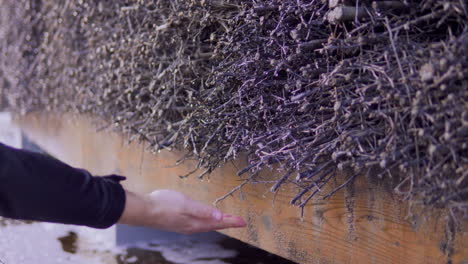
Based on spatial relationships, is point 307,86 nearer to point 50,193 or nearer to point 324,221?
point 324,221

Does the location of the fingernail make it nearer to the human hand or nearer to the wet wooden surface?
the human hand

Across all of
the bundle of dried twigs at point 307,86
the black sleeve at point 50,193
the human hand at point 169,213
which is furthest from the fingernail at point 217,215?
the black sleeve at point 50,193

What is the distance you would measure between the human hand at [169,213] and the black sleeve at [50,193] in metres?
0.06

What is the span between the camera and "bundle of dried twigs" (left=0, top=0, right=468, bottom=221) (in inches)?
38.3

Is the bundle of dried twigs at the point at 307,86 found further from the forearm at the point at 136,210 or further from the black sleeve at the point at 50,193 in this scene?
the black sleeve at the point at 50,193

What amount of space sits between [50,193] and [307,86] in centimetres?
71

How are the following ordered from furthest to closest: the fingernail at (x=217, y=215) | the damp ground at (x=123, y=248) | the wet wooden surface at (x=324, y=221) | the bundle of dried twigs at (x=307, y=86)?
1. the damp ground at (x=123, y=248)
2. the fingernail at (x=217, y=215)
3. the wet wooden surface at (x=324, y=221)
4. the bundle of dried twigs at (x=307, y=86)

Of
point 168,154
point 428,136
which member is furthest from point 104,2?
point 428,136

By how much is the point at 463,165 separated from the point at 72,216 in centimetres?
86

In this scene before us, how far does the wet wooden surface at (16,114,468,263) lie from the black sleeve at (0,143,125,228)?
1.67 feet

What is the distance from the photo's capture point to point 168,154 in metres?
2.19

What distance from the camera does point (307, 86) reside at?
130cm

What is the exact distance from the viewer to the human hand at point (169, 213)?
1.19m

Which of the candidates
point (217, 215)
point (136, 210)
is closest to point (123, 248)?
point (217, 215)
